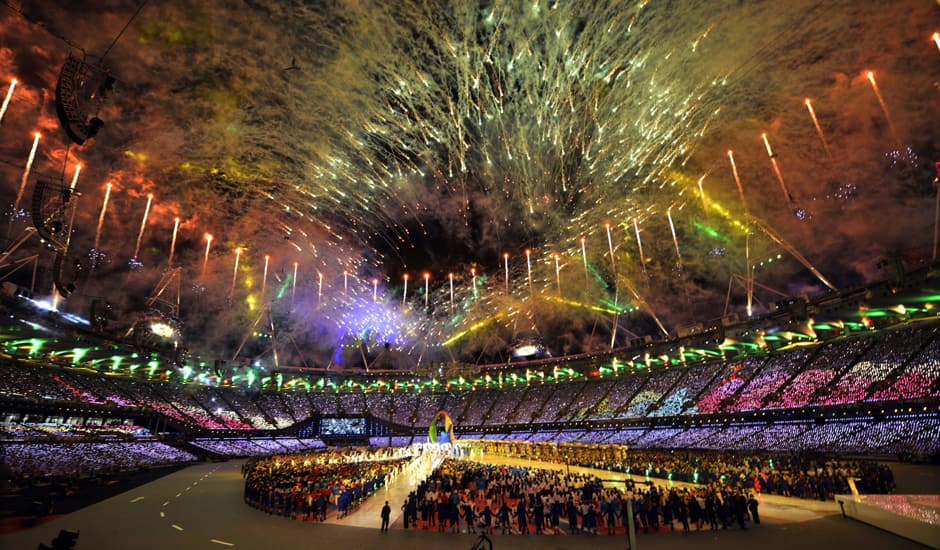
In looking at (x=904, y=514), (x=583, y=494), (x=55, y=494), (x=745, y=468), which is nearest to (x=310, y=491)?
(x=55, y=494)

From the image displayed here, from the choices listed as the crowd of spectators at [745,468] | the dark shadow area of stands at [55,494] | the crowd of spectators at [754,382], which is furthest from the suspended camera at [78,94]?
the crowd of spectators at [754,382]

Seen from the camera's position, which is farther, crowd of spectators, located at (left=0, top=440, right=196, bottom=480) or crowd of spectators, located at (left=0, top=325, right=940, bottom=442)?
crowd of spectators, located at (left=0, top=325, right=940, bottom=442)

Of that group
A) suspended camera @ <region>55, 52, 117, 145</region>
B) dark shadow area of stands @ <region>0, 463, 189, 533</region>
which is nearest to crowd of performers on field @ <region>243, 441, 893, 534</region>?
dark shadow area of stands @ <region>0, 463, 189, 533</region>

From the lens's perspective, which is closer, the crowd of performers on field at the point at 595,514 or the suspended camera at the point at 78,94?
the suspended camera at the point at 78,94

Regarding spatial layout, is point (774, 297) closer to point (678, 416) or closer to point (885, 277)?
point (678, 416)

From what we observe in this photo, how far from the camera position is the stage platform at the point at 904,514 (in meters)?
10.9

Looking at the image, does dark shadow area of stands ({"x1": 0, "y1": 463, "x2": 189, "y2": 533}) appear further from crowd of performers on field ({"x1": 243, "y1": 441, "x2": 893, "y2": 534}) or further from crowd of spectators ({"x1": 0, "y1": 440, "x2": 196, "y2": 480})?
crowd of performers on field ({"x1": 243, "y1": 441, "x2": 893, "y2": 534})

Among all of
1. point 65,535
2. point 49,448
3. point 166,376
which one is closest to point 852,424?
point 65,535

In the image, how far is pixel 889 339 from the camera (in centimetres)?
3203

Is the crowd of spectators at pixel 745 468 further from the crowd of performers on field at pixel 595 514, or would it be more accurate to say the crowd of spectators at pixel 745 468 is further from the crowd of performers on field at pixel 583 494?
the crowd of performers on field at pixel 595 514

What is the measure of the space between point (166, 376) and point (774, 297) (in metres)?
62.6

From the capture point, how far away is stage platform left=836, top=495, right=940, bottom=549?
10.9 m

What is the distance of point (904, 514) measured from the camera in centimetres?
1193

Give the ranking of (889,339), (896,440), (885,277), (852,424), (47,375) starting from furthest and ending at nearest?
1. (47,375)
2. (889,339)
3. (852,424)
4. (896,440)
5. (885,277)
